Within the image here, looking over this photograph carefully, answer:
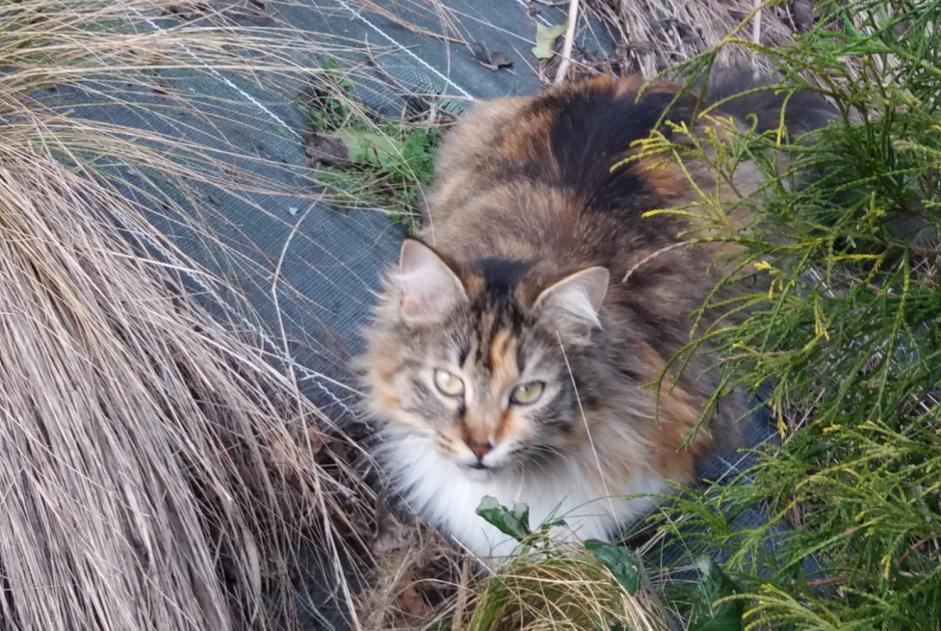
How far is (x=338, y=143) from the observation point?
9.68 ft

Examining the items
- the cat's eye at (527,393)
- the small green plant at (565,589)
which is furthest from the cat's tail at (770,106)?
the small green plant at (565,589)

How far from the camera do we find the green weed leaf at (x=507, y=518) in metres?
1.89

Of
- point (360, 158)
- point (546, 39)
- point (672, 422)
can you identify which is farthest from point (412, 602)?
point (546, 39)

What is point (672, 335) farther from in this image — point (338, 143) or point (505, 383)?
point (338, 143)

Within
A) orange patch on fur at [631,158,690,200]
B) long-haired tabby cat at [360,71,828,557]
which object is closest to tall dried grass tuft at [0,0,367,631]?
long-haired tabby cat at [360,71,828,557]

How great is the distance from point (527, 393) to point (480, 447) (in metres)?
0.15

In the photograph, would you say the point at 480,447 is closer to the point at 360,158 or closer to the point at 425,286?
the point at 425,286

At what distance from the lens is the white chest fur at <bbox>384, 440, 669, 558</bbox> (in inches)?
84.9

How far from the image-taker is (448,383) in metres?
2.04

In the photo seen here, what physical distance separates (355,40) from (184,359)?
4.55 ft

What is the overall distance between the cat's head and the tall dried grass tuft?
380 millimetres

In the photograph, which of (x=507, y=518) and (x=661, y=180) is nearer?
(x=507, y=518)

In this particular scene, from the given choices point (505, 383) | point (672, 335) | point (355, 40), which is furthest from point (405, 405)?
point (355, 40)

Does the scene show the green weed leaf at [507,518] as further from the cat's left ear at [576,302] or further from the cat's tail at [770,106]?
the cat's tail at [770,106]
